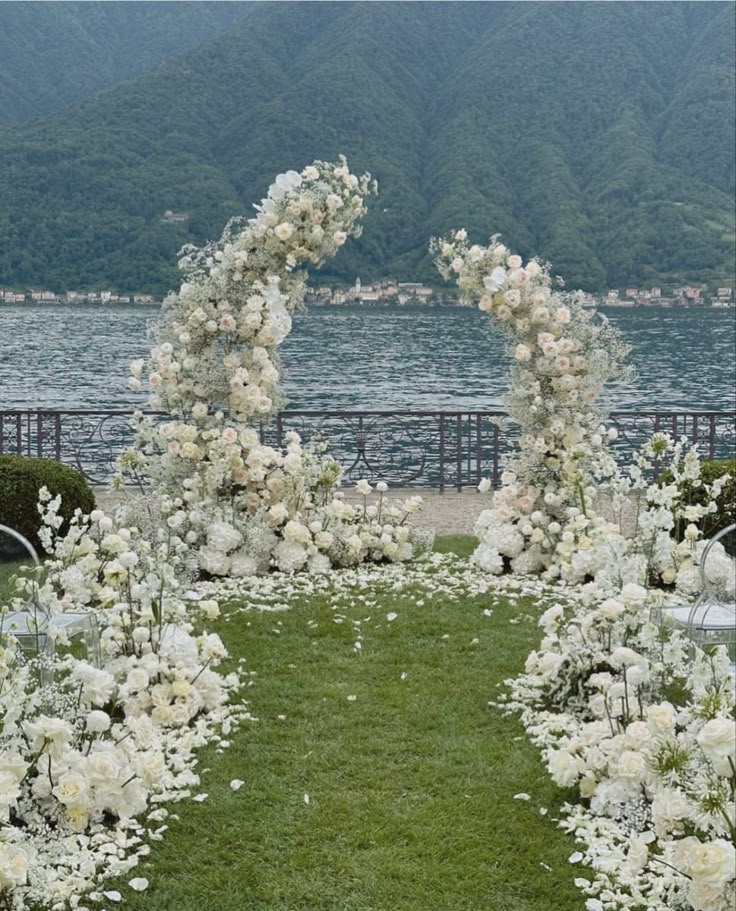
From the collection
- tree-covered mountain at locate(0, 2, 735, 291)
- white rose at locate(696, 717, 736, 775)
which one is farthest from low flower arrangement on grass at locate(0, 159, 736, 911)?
tree-covered mountain at locate(0, 2, 735, 291)

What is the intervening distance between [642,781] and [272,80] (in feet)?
254

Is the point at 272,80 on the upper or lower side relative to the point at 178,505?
upper

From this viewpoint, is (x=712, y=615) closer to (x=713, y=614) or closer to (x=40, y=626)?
(x=713, y=614)

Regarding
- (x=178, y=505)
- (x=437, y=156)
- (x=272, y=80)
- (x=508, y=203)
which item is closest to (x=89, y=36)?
(x=272, y=80)

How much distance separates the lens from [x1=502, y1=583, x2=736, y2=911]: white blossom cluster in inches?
118

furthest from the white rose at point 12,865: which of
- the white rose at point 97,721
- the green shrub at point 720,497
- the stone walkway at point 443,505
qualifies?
the stone walkway at point 443,505

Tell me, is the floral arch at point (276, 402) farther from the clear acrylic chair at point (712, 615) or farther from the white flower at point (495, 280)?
the clear acrylic chair at point (712, 615)

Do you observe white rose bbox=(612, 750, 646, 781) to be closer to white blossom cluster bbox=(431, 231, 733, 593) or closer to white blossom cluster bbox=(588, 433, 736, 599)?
white blossom cluster bbox=(588, 433, 736, 599)

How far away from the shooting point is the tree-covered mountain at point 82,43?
268ft

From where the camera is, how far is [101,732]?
4344 millimetres

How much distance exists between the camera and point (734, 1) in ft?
278

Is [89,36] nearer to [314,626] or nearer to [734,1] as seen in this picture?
[734,1]

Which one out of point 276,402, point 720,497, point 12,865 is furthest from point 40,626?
point 720,497

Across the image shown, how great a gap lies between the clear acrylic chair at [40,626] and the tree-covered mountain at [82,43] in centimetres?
7895
